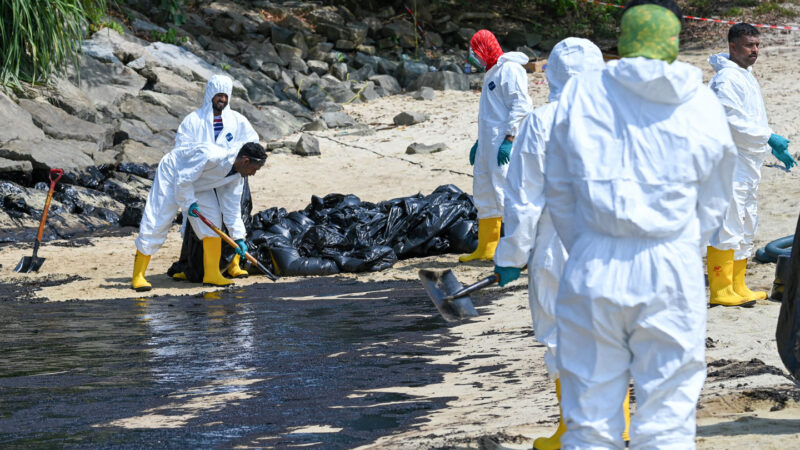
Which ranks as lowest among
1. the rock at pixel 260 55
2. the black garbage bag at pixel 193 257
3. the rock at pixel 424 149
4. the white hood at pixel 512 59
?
the black garbage bag at pixel 193 257

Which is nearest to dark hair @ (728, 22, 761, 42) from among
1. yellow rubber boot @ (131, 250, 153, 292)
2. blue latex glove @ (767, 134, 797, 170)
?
blue latex glove @ (767, 134, 797, 170)

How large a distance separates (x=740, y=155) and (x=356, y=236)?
14.4 ft

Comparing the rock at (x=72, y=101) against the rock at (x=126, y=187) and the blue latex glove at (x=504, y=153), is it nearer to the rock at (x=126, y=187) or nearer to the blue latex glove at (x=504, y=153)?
the rock at (x=126, y=187)

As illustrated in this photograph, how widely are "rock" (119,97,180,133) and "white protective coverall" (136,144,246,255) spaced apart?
6.42 m

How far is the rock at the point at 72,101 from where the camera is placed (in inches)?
579

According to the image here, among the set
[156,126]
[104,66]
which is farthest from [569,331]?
[104,66]

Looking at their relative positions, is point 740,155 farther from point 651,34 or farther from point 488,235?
point 651,34

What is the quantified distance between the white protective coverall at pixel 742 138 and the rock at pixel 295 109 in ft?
38.1

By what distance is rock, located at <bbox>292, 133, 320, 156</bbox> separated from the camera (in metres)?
15.1

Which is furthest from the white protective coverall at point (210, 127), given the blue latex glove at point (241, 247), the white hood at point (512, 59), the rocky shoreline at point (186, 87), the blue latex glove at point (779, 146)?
the blue latex glove at point (779, 146)

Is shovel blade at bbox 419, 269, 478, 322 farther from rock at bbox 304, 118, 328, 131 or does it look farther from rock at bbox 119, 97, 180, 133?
rock at bbox 304, 118, 328, 131

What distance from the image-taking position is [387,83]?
1962 cm

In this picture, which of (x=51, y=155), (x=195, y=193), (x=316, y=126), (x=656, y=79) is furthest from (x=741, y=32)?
(x=316, y=126)

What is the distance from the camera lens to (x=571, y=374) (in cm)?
313
